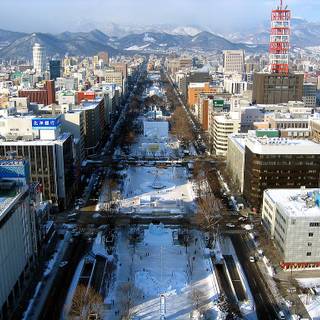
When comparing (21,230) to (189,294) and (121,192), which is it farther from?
(121,192)

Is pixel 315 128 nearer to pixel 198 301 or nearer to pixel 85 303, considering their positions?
pixel 198 301

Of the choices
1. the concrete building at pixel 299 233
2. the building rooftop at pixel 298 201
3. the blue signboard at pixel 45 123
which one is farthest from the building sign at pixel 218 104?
the concrete building at pixel 299 233

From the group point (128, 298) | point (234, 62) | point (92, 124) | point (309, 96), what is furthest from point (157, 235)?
point (234, 62)

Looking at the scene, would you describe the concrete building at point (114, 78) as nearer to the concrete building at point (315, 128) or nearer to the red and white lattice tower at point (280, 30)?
the red and white lattice tower at point (280, 30)

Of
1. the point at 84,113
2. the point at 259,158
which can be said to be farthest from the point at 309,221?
the point at 84,113

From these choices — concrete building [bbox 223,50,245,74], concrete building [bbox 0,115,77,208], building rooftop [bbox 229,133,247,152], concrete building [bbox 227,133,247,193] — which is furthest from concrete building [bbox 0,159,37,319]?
concrete building [bbox 223,50,245,74]

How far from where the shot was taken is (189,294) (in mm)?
23797

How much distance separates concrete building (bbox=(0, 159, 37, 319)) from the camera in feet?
69.1

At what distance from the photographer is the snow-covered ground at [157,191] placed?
36.6 m

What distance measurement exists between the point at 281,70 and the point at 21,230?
61.7m

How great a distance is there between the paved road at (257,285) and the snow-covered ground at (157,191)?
24.0 feet

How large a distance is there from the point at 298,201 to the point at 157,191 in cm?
1536

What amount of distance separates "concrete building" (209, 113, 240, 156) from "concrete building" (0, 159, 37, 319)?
98.3ft

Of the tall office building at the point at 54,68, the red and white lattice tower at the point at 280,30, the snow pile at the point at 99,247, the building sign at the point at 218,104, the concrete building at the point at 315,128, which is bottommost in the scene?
the snow pile at the point at 99,247
